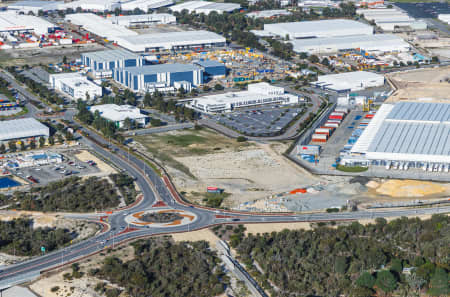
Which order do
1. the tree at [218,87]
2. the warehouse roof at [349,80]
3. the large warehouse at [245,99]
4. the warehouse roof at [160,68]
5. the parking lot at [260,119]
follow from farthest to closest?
the warehouse roof at [160,68] → the warehouse roof at [349,80] → the tree at [218,87] → the large warehouse at [245,99] → the parking lot at [260,119]

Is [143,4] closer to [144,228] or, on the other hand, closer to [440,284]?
[144,228]

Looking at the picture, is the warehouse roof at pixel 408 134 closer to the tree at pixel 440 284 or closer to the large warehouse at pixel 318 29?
the tree at pixel 440 284

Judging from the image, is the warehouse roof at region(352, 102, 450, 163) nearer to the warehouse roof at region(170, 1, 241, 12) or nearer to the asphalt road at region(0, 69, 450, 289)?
the asphalt road at region(0, 69, 450, 289)

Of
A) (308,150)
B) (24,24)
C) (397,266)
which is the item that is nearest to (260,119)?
(308,150)

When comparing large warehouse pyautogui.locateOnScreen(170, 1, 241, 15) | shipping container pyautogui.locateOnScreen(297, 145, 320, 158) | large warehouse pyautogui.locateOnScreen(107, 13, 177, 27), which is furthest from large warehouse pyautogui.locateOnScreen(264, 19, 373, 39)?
shipping container pyautogui.locateOnScreen(297, 145, 320, 158)

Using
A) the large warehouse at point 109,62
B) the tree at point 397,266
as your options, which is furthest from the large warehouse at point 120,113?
the tree at point 397,266

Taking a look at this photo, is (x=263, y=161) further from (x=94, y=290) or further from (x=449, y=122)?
(x=94, y=290)
